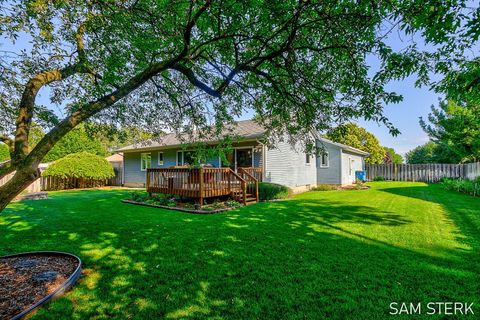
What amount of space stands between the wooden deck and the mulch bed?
5.44 metres

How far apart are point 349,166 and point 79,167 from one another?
2150 cm

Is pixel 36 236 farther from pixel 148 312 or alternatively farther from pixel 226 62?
pixel 226 62

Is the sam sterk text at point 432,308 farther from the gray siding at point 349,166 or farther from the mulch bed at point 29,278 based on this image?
the gray siding at point 349,166

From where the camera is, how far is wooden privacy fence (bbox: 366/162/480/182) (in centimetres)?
1886

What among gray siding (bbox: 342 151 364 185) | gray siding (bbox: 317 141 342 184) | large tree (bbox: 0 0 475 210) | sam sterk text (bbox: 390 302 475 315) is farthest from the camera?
gray siding (bbox: 342 151 364 185)

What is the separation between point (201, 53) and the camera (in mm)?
4246

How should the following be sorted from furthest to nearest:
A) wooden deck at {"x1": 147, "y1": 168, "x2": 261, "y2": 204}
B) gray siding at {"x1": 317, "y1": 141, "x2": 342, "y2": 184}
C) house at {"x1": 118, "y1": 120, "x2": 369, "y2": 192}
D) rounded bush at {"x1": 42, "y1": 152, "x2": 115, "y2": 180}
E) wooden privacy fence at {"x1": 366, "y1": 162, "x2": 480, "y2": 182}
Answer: wooden privacy fence at {"x1": 366, "y1": 162, "x2": 480, "y2": 182}, gray siding at {"x1": 317, "y1": 141, "x2": 342, "y2": 184}, rounded bush at {"x1": 42, "y1": 152, "x2": 115, "y2": 180}, house at {"x1": 118, "y1": 120, "x2": 369, "y2": 192}, wooden deck at {"x1": 147, "y1": 168, "x2": 261, "y2": 204}

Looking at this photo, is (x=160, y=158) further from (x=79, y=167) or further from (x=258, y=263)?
(x=258, y=263)

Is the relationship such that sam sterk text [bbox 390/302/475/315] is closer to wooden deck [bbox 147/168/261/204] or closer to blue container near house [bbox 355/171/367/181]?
wooden deck [bbox 147/168/261/204]

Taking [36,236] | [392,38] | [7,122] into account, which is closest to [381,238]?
[392,38]

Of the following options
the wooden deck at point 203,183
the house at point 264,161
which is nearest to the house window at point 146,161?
the house at point 264,161

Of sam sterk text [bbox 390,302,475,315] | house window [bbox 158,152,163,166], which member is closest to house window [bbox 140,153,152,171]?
house window [bbox 158,152,163,166]

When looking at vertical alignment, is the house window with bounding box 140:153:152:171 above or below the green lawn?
above

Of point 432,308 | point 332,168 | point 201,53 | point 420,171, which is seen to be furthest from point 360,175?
point 201,53
